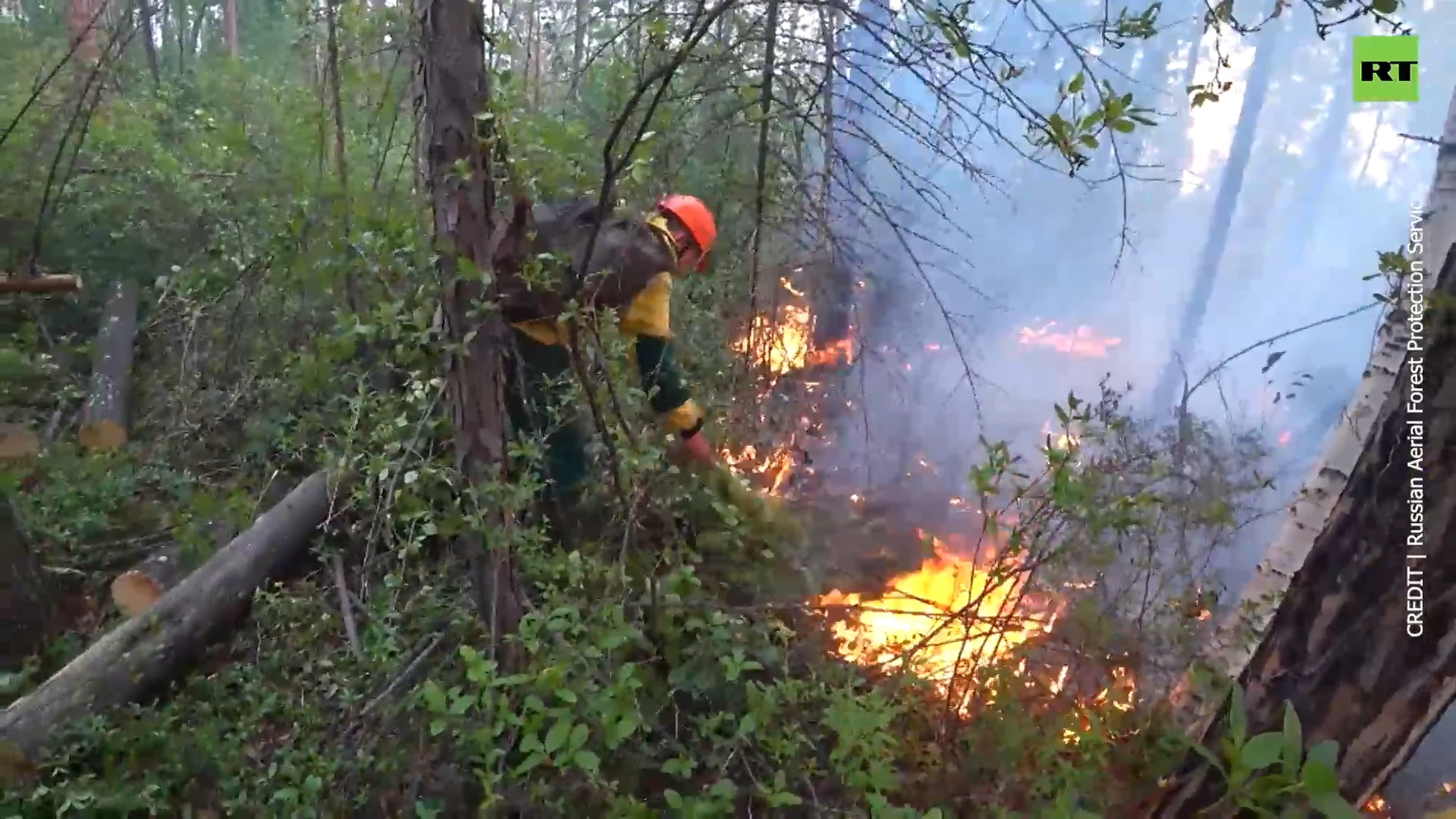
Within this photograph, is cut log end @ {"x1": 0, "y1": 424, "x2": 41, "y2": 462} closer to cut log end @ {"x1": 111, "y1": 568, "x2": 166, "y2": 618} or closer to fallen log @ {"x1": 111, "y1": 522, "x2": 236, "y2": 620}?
fallen log @ {"x1": 111, "y1": 522, "x2": 236, "y2": 620}

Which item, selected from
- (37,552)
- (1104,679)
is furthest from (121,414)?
(1104,679)

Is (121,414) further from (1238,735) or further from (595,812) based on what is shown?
(1238,735)

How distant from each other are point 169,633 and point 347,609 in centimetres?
68

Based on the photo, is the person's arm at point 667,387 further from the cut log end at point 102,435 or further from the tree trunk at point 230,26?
the tree trunk at point 230,26

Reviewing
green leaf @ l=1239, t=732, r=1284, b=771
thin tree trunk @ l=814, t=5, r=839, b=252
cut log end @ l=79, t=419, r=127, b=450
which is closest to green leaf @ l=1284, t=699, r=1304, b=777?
green leaf @ l=1239, t=732, r=1284, b=771

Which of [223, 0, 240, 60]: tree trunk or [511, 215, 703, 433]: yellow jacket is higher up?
[223, 0, 240, 60]: tree trunk

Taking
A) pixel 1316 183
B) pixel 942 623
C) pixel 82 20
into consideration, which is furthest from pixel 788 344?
pixel 1316 183

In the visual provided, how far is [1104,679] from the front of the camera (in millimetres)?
3129

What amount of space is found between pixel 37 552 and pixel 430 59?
329cm

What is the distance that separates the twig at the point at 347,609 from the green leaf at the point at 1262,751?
2.90 m

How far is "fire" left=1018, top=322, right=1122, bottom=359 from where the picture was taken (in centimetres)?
1639

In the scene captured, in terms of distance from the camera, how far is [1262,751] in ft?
7.02

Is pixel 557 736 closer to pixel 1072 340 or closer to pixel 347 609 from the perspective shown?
pixel 347 609

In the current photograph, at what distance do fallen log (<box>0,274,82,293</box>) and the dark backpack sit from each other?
1.87m
